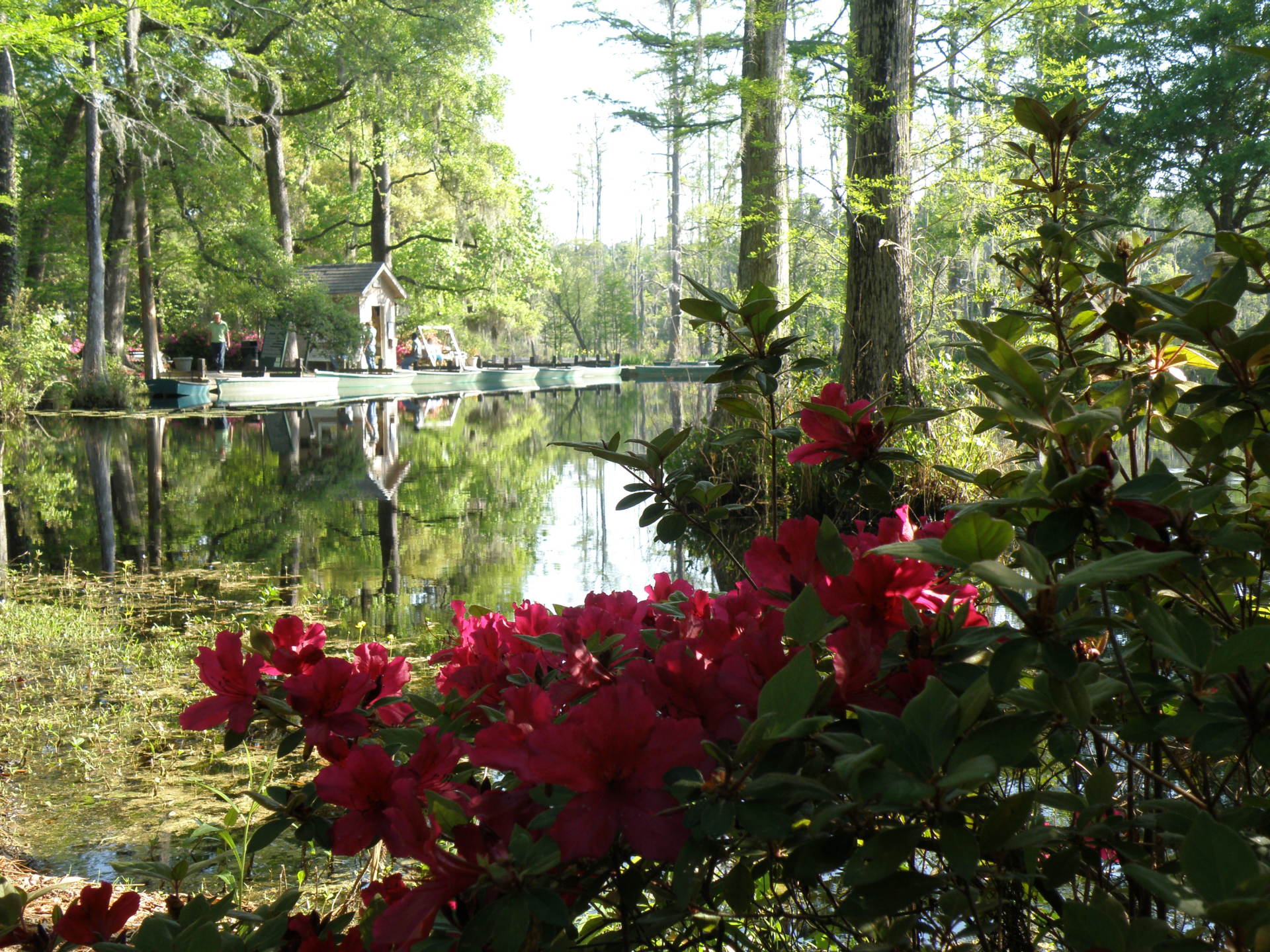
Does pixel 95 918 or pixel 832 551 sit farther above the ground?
pixel 832 551

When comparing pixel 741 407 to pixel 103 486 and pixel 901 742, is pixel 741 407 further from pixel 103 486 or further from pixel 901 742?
pixel 103 486

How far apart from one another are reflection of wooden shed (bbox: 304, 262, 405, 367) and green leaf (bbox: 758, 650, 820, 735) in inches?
944

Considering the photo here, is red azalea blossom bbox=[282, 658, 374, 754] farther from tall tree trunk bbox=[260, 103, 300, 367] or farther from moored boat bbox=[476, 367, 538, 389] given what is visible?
moored boat bbox=[476, 367, 538, 389]

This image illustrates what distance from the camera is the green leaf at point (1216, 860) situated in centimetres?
48

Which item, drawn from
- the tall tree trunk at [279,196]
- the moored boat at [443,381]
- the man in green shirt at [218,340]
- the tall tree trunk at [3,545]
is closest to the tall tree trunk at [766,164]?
the tall tree trunk at [3,545]

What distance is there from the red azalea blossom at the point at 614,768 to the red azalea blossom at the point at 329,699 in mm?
341

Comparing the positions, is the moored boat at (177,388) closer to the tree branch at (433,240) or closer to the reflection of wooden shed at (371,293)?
the reflection of wooden shed at (371,293)

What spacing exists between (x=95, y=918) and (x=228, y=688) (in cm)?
22

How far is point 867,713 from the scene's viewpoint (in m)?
0.58

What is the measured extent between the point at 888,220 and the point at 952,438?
160 cm

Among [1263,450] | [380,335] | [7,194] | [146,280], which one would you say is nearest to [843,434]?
[1263,450]

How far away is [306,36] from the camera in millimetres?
21141

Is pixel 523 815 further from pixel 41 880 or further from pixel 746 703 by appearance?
pixel 41 880

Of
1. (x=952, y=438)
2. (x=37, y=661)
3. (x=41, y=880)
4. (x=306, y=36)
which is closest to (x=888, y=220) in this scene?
(x=952, y=438)
